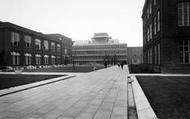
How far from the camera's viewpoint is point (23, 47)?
4394cm

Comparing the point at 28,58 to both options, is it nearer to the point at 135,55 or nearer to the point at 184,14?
the point at 184,14

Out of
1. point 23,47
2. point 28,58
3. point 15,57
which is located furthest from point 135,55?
point 15,57

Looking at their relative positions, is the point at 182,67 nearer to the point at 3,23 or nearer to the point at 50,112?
the point at 50,112

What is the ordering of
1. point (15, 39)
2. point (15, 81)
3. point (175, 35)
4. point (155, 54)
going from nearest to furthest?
point (15, 81)
point (175, 35)
point (155, 54)
point (15, 39)

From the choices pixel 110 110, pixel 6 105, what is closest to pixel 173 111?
pixel 110 110

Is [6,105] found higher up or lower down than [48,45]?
lower down

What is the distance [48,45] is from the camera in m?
60.9

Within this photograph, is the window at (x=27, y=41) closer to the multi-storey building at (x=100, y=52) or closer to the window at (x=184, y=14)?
the window at (x=184, y=14)

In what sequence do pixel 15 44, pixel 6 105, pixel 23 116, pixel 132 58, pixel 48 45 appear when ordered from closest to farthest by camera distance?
pixel 23 116 → pixel 6 105 → pixel 15 44 → pixel 48 45 → pixel 132 58

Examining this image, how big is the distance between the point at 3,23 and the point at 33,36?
1152 centimetres

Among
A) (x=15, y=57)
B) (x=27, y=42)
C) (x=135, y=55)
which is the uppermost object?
(x=27, y=42)

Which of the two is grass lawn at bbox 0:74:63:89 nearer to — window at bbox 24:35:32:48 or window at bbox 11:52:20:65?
window at bbox 11:52:20:65

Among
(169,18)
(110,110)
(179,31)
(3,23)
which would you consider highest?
(3,23)

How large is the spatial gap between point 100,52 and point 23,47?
6567 cm
